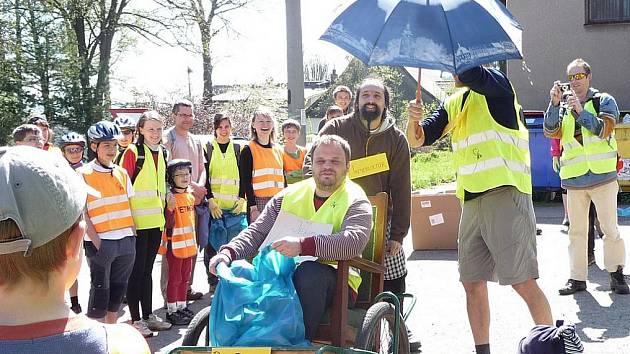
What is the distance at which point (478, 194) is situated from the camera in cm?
436

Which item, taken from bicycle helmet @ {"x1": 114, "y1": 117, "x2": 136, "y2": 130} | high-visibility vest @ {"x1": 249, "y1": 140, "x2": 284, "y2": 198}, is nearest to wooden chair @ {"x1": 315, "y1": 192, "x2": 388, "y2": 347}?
high-visibility vest @ {"x1": 249, "y1": 140, "x2": 284, "y2": 198}

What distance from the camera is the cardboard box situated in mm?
8742

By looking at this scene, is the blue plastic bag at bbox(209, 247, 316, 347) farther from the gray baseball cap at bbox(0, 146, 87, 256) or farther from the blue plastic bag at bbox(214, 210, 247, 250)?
the blue plastic bag at bbox(214, 210, 247, 250)

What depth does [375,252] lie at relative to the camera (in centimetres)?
430

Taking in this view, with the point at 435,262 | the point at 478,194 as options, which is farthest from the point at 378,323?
the point at 435,262

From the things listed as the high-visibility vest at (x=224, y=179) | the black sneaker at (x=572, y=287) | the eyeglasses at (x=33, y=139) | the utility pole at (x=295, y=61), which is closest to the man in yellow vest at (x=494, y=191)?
the black sneaker at (x=572, y=287)

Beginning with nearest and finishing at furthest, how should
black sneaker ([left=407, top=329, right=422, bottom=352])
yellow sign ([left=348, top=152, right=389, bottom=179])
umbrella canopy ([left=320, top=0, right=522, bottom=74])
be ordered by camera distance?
umbrella canopy ([left=320, top=0, right=522, bottom=74])
yellow sign ([left=348, top=152, right=389, bottom=179])
black sneaker ([left=407, top=329, right=422, bottom=352])

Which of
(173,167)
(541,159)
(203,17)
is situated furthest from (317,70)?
(173,167)

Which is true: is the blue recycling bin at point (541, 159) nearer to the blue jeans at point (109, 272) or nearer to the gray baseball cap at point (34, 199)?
the blue jeans at point (109, 272)

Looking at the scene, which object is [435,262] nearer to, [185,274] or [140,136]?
[185,274]

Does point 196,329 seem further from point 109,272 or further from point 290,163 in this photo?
point 290,163

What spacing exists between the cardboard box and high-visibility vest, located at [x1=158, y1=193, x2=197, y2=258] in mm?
3317

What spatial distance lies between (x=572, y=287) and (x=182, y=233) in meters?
3.47

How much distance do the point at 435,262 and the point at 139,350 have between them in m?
6.86
